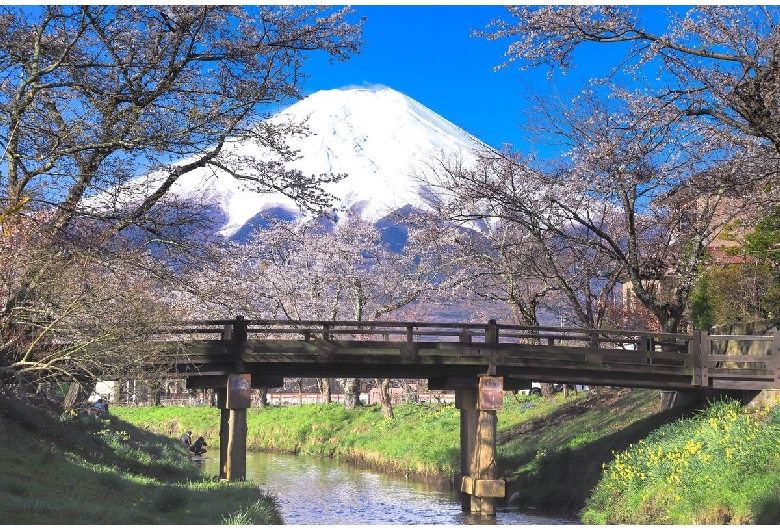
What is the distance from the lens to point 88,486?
1694 centimetres

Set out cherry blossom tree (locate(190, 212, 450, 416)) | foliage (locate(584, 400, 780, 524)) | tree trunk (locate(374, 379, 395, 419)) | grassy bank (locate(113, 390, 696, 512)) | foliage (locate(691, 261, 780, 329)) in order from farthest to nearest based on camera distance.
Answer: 1. cherry blossom tree (locate(190, 212, 450, 416))
2. tree trunk (locate(374, 379, 395, 419))
3. foliage (locate(691, 261, 780, 329))
4. grassy bank (locate(113, 390, 696, 512))
5. foliage (locate(584, 400, 780, 524))

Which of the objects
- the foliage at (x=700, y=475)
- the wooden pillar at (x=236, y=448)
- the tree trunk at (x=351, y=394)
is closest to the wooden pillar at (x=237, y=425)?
the wooden pillar at (x=236, y=448)

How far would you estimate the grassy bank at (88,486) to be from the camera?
13867 mm

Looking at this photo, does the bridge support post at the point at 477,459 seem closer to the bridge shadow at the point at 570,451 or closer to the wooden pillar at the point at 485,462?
the wooden pillar at the point at 485,462

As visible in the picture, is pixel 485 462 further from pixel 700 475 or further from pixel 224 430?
pixel 224 430

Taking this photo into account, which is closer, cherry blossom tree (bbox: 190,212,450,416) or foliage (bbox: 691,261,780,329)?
foliage (bbox: 691,261,780,329)

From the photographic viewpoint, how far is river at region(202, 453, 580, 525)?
2547 cm

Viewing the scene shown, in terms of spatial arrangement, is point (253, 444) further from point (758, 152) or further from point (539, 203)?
point (758, 152)

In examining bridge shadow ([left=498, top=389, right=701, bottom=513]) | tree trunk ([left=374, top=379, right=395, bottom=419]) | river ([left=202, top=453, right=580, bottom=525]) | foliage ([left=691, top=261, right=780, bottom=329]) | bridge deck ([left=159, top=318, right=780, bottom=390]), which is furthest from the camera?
tree trunk ([left=374, top=379, right=395, bottom=419])

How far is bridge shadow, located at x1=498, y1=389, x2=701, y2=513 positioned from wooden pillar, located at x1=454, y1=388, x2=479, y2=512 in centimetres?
206

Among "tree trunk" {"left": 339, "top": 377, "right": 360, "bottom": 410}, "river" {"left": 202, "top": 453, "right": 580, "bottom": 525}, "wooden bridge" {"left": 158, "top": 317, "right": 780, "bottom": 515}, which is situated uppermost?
"wooden bridge" {"left": 158, "top": 317, "right": 780, "bottom": 515}

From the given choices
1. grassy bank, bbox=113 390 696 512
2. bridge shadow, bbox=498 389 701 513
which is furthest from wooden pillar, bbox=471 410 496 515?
grassy bank, bbox=113 390 696 512

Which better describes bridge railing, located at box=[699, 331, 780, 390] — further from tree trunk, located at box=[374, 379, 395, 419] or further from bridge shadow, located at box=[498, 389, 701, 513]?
tree trunk, located at box=[374, 379, 395, 419]

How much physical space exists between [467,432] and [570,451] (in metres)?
4.25
